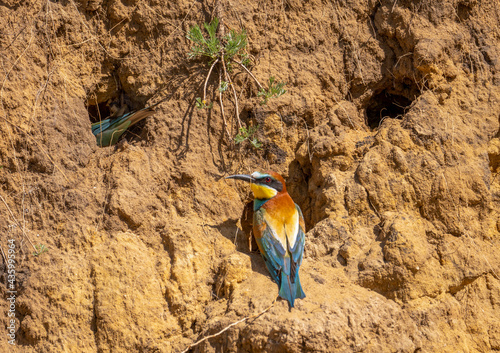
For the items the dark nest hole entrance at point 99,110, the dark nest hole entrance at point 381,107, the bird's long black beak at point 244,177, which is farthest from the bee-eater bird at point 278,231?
the dark nest hole entrance at point 99,110

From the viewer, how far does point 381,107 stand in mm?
3639

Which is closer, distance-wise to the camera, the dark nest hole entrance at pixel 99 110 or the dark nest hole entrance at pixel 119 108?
the dark nest hole entrance at pixel 119 108

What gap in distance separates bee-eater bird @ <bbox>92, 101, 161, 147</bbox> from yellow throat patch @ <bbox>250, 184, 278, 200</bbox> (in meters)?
0.94

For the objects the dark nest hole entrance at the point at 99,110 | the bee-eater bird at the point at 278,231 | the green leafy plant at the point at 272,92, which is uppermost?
the green leafy plant at the point at 272,92

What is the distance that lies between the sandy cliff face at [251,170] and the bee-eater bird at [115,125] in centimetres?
9

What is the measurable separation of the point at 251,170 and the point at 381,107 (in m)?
1.22

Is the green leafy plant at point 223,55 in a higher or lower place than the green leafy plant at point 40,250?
higher

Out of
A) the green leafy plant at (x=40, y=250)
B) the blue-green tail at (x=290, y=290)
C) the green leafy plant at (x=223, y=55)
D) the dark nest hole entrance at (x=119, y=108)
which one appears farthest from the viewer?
the dark nest hole entrance at (x=119, y=108)

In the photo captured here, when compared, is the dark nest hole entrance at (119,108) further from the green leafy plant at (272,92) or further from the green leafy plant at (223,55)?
the green leafy plant at (272,92)

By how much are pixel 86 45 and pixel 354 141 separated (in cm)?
204

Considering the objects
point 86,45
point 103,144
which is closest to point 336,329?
point 103,144

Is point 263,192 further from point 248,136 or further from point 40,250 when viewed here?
point 40,250

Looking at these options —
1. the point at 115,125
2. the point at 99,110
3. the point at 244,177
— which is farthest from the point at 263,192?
the point at 99,110

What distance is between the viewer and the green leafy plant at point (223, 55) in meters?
3.14
